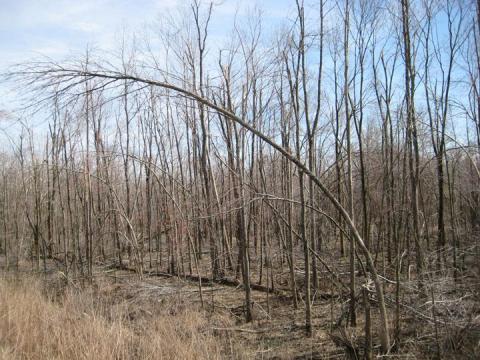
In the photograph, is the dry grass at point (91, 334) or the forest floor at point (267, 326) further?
the dry grass at point (91, 334)

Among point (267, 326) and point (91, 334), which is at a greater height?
point (91, 334)

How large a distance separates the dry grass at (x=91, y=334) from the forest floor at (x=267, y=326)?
0.02 metres

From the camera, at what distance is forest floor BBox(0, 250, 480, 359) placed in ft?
13.6

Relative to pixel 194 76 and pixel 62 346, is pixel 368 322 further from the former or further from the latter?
pixel 194 76

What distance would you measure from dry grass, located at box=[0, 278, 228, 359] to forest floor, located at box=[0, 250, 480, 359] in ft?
0.06

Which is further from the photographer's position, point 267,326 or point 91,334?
point 267,326

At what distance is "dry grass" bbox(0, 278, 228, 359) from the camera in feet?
14.0

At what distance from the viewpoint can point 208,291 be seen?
8.04 m

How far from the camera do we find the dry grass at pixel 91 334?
4.27m

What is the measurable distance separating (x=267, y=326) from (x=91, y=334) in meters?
2.51

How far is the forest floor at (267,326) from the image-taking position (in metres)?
4.14

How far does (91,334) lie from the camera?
14.7 ft

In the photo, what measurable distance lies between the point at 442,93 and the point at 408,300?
215 inches

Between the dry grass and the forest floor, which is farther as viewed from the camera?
the dry grass
